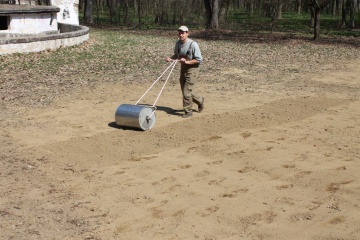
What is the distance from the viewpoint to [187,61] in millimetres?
11203

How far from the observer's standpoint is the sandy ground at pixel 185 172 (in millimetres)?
6910

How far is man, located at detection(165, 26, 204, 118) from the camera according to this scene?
11.2 metres

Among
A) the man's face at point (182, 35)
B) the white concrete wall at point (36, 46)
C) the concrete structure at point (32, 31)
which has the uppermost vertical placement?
the man's face at point (182, 35)

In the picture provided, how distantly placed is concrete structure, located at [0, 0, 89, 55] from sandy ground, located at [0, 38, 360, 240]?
7214mm

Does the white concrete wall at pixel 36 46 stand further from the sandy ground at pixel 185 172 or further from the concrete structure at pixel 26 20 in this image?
the sandy ground at pixel 185 172

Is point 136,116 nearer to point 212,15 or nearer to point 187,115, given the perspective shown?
point 187,115

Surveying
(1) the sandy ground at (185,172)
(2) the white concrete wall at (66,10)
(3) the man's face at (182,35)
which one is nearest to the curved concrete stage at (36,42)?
(1) the sandy ground at (185,172)

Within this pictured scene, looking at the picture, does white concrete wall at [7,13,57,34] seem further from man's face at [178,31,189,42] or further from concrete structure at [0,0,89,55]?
man's face at [178,31,189,42]

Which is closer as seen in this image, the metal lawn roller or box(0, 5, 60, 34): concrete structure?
the metal lawn roller

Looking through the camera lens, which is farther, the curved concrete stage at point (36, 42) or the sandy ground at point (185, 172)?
the curved concrete stage at point (36, 42)

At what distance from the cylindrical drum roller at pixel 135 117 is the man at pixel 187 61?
3.75 ft

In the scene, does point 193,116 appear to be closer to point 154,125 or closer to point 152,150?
point 154,125

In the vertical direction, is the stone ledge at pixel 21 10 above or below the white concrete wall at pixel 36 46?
above

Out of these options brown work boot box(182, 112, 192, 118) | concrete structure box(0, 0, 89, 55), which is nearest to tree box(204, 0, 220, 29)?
concrete structure box(0, 0, 89, 55)
